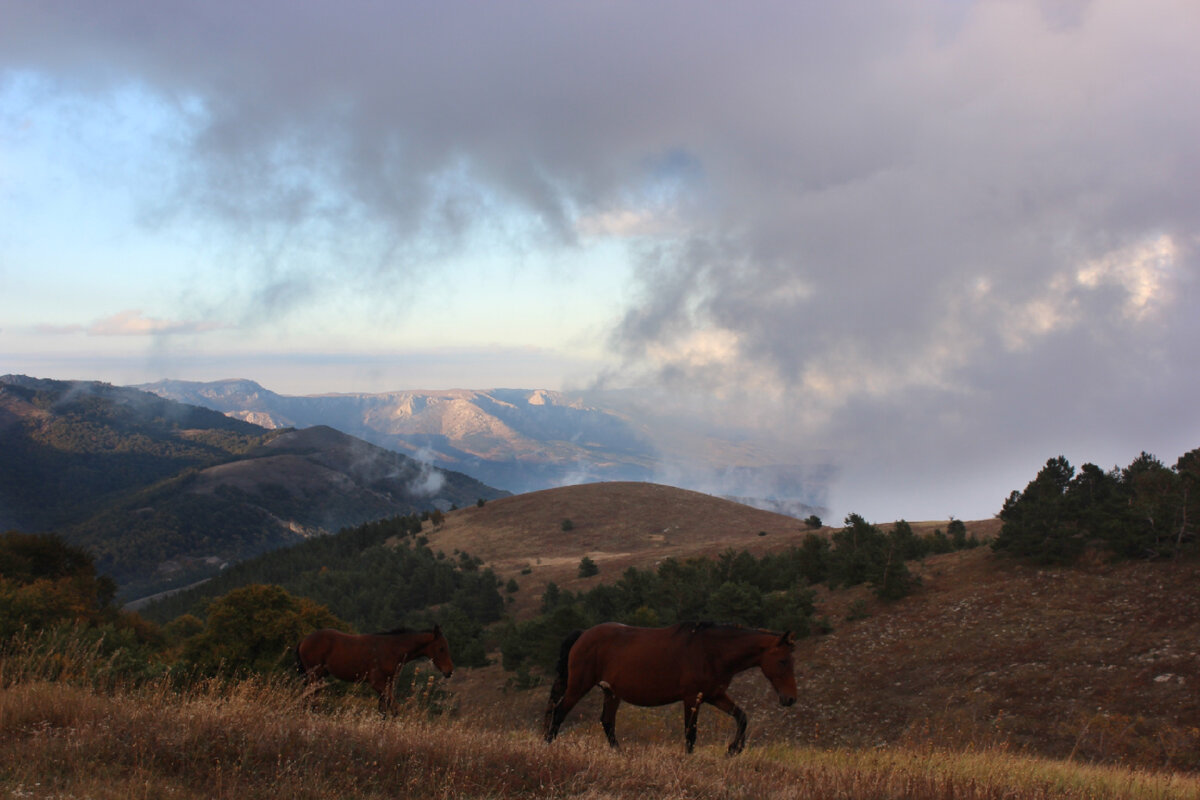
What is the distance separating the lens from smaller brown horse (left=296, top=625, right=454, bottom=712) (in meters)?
11.6

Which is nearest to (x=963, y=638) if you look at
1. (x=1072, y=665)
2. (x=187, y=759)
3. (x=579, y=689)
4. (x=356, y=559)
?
(x=1072, y=665)

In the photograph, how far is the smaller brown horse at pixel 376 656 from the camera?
38.0ft

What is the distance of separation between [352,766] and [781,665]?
16.1 feet

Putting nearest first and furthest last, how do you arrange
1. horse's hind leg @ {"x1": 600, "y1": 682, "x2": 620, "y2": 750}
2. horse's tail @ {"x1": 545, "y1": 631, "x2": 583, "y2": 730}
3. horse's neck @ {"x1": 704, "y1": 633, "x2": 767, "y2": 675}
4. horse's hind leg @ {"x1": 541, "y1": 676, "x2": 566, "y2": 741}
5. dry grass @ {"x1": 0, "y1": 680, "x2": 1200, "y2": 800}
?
1. dry grass @ {"x1": 0, "y1": 680, "x2": 1200, "y2": 800}
2. horse's neck @ {"x1": 704, "y1": 633, "x2": 767, "y2": 675}
3. horse's hind leg @ {"x1": 600, "y1": 682, "x2": 620, "y2": 750}
4. horse's hind leg @ {"x1": 541, "y1": 676, "x2": 566, "y2": 741}
5. horse's tail @ {"x1": 545, "y1": 631, "x2": 583, "y2": 730}

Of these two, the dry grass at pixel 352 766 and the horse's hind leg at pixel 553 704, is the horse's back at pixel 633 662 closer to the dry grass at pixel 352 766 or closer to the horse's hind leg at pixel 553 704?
the horse's hind leg at pixel 553 704

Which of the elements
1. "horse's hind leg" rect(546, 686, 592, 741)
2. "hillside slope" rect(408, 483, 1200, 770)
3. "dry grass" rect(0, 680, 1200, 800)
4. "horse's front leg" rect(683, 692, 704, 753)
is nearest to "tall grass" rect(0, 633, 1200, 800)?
"dry grass" rect(0, 680, 1200, 800)

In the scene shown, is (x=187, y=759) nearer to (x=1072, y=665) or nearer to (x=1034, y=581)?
(x=1072, y=665)

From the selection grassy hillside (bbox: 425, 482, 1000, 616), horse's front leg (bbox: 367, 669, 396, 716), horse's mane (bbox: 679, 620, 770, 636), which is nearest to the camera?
horse's mane (bbox: 679, 620, 770, 636)

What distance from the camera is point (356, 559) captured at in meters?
90.6

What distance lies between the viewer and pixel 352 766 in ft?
21.0

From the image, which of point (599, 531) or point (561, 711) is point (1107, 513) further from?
Answer: point (599, 531)

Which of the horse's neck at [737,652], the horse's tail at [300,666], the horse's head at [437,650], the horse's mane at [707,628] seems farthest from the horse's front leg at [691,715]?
the horse's tail at [300,666]

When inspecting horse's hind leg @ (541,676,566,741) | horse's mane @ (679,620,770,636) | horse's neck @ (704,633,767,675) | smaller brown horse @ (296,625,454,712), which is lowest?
smaller brown horse @ (296,625,454,712)

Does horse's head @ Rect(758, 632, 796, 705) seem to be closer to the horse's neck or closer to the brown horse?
the brown horse
